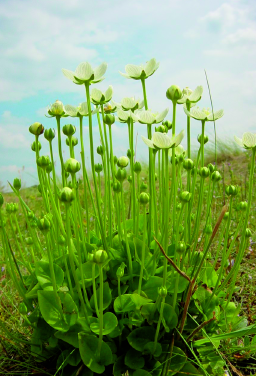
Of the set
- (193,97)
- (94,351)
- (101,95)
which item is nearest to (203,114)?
(193,97)

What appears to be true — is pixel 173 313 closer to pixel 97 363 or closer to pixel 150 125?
pixel 97 363

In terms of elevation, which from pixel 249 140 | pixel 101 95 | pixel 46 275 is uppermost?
pixel 101 95

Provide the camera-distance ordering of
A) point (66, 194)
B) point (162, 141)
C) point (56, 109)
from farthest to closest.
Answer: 1. point (56, 109)
2. point (162, 141)
3. point (66, 194)

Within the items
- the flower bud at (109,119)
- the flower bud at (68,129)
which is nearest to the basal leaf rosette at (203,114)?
the flower bud at (109,119)

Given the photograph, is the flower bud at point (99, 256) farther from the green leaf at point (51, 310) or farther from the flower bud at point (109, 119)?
the flower bud at point (109, 119)

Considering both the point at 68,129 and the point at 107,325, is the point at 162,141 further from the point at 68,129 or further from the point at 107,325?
the point at 107,325

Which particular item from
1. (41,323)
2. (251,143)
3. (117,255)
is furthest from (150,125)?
(41,323)

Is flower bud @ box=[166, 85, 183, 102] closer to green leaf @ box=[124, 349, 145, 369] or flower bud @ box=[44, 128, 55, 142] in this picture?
flower bud @ box=[44, 128, 55, 142]
